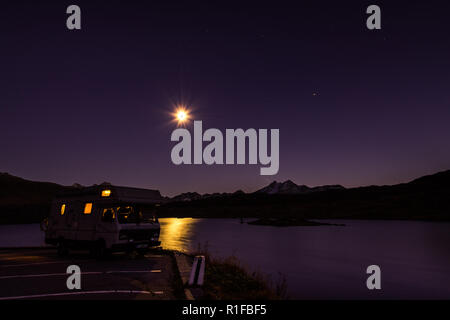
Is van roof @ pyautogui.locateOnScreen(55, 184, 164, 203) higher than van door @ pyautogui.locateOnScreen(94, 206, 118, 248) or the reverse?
higher

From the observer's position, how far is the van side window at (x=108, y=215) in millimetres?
17031

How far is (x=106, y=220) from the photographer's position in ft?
56.2

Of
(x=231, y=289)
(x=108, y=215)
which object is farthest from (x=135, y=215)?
(x=231, y=289)

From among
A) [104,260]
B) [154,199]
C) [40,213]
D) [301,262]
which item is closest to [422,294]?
[301,262]

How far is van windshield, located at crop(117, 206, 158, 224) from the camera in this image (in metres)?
17.2

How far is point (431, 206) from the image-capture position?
18775 cm

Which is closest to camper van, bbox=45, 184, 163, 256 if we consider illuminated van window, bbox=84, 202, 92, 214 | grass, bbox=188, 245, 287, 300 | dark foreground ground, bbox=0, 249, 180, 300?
illuminated van window, bbox=84, 202, 92, 214

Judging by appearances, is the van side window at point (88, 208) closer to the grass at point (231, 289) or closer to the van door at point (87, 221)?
the van door at point (87, 221)

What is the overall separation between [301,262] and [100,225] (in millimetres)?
25378

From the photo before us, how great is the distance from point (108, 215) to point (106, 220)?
Answer: 0.76ft

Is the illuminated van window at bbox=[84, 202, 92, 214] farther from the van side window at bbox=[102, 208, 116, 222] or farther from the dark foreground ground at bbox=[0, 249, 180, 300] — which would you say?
the dark foreground ground at bbox=[0, 249, 180, 300]

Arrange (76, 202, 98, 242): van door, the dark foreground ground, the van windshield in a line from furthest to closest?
1. (76, 202, 98, 242): van door
2. the van windshield
3. the dark foreground ground

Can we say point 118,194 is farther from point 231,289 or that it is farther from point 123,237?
point 231,289
